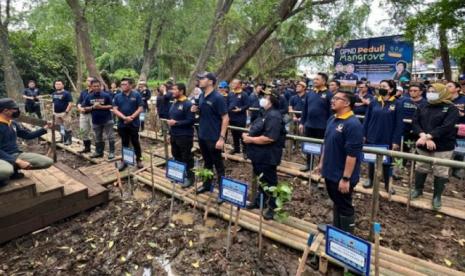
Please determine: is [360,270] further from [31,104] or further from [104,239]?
[31,104]

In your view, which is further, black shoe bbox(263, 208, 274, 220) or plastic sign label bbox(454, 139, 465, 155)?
plastic sign label bbox(454, 139, 465, 155)

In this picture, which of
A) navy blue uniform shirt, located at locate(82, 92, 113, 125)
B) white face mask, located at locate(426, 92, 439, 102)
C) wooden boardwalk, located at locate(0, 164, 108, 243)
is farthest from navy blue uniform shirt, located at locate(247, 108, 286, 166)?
navy blue uniform shirt, located at locate(82, 92, 113, 125)

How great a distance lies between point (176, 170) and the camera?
438 centimetres

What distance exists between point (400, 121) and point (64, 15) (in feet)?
44.7

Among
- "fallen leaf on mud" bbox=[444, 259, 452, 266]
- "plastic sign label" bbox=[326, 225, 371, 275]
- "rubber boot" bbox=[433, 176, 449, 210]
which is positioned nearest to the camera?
"plastic sign label" bbox=[326, 225, 371, 275]

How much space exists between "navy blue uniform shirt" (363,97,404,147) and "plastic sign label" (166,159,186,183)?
3.33 m

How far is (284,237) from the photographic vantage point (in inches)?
145

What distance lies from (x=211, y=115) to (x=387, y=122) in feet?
9.81

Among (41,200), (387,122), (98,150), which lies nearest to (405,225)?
(387,122)

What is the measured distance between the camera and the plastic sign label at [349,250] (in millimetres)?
2406

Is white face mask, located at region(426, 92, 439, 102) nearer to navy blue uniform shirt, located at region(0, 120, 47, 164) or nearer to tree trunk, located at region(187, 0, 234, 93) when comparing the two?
navy blue uniform shirt, located at region(0, 120, 47, 164)

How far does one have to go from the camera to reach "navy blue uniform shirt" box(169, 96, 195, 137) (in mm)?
5209

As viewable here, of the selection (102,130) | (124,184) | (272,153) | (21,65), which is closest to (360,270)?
(272,153)

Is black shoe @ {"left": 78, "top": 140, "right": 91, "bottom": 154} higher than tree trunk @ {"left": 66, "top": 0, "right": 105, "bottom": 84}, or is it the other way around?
tree trunk @ {"left": 66, "top": 0, "right": 105, "bottom": 84}
